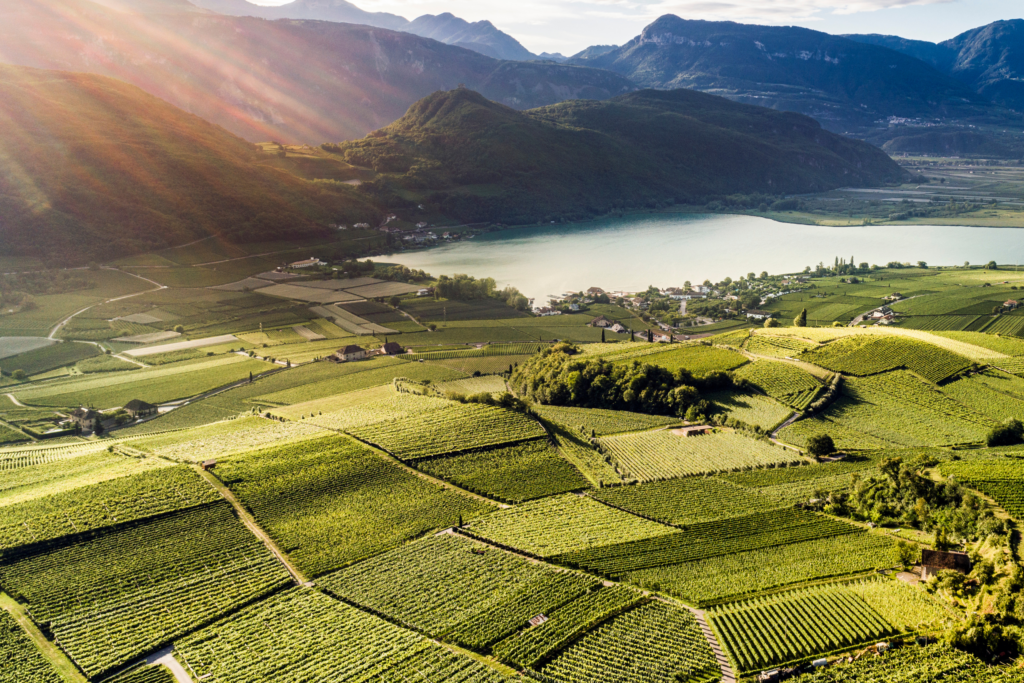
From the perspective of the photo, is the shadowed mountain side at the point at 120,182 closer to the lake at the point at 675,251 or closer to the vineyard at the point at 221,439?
the lake at the point at 675,251

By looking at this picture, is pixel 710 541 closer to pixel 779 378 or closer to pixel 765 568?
pixel 765 568

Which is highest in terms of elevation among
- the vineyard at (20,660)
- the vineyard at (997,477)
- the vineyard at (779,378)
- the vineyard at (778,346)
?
the vineyard at (778,346)

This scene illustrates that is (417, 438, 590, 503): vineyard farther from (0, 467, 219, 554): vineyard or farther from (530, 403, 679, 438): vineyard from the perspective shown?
(0, 467, 219, 554): vineyard

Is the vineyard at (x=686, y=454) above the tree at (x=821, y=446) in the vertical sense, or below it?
below

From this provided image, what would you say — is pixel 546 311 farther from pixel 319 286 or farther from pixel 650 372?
pixel 650 372

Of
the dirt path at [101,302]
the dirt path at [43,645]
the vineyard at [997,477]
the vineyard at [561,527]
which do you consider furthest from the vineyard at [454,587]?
the dirt path at [101,302]

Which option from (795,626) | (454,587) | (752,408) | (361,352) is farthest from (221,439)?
(752,408)
